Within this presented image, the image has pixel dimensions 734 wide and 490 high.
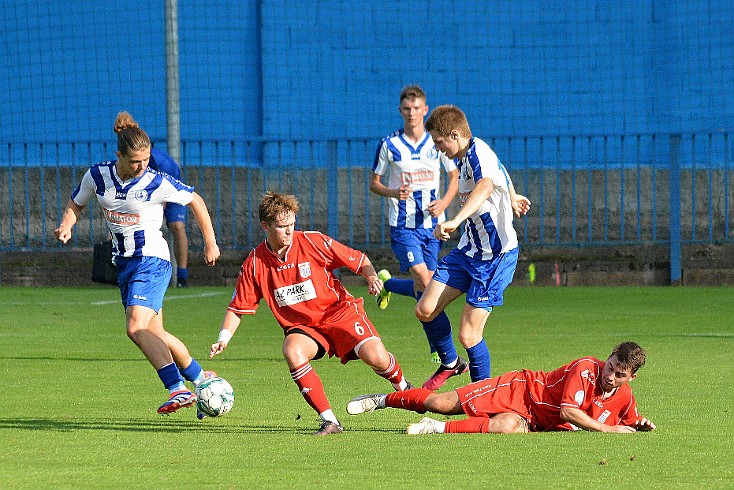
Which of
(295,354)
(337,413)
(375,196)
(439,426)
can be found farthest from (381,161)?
(375,196)

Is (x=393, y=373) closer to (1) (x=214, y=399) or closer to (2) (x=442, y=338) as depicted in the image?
(1) (x=214, y=399)

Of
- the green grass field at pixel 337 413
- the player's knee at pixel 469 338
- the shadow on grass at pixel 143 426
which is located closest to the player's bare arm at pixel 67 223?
the green grass field at pixel 337 413

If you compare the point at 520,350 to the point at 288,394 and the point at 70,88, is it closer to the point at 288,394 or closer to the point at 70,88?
the point at 288,394

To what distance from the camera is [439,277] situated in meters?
8.06

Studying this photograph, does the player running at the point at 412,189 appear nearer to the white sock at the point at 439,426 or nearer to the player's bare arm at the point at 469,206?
the player's bare arm at the point at 469,206

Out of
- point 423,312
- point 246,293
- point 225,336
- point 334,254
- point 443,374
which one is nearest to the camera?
point 225,336

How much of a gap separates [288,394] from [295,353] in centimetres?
141

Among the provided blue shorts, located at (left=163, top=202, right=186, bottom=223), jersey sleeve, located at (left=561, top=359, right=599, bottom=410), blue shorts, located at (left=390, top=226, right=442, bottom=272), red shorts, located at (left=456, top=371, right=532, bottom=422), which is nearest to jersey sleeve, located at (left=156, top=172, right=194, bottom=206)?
red shorts, located at (left=456, top=371, right=532, bottom=422)

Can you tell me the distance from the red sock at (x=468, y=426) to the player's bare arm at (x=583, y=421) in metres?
0.37

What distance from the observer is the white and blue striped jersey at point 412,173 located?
1071cm

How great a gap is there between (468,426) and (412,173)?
4.59 m

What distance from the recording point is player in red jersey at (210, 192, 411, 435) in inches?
273

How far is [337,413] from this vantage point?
7.26 m

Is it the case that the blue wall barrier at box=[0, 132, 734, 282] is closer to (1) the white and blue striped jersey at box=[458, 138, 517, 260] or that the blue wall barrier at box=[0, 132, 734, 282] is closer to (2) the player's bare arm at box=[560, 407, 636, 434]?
(1) the white and blue striped jersey at box=[458, 138, 517, 260]
